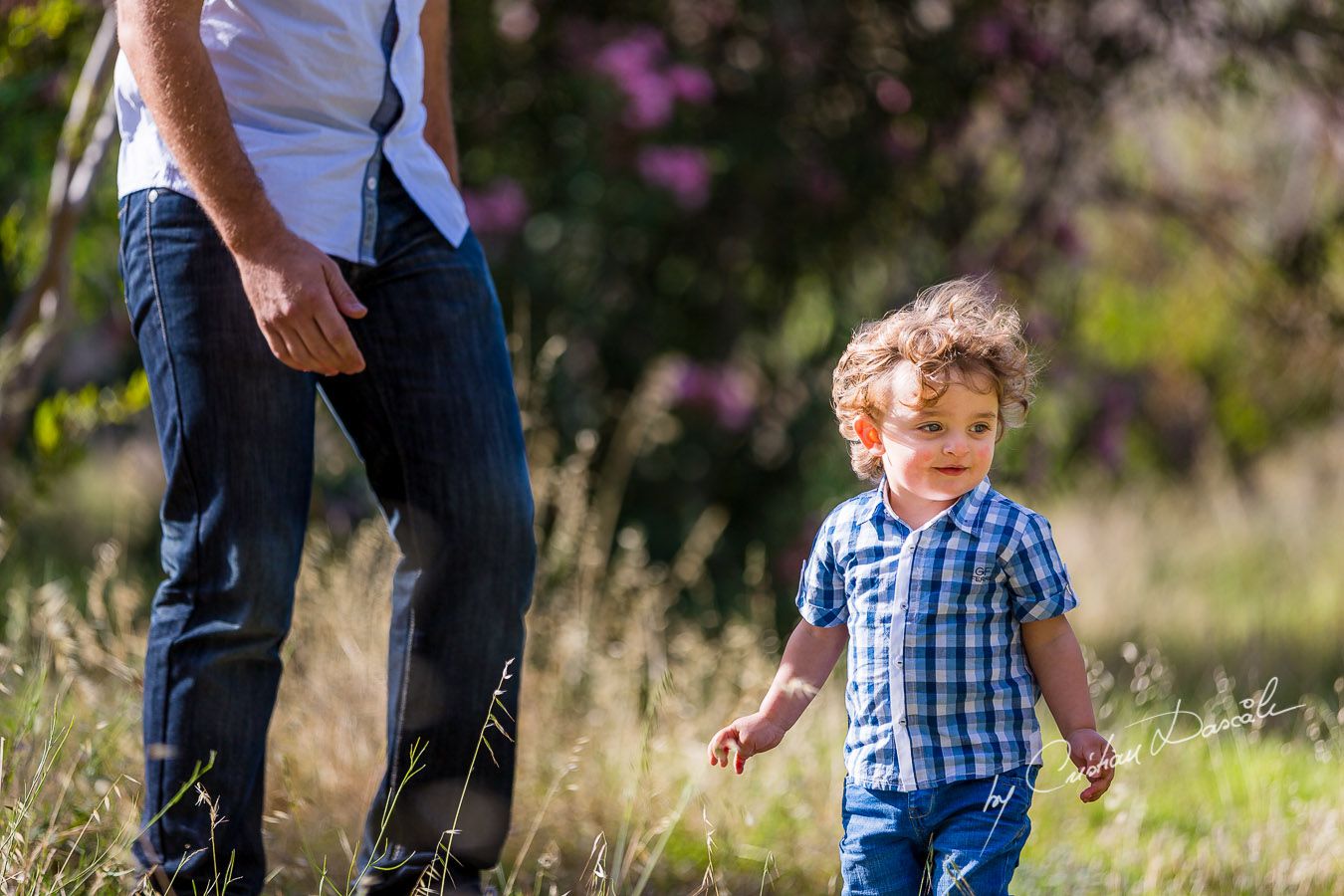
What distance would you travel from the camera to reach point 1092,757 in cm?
175

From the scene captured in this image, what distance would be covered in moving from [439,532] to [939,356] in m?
0.72

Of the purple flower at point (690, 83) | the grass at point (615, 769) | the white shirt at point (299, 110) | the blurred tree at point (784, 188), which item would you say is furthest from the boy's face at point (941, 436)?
the purple flower at point (690, 83)

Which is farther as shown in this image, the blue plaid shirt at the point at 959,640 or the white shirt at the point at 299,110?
the white shirt at the point at 299,110

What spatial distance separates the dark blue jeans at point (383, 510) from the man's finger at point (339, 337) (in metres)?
0.13

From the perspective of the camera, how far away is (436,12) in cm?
246

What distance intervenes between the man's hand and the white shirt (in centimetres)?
13

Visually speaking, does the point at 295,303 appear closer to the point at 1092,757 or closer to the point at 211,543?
the point at 211,543

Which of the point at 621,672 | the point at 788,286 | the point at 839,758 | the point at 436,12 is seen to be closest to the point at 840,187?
the point at 788,286

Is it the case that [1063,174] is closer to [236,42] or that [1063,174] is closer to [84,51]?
[84,51]

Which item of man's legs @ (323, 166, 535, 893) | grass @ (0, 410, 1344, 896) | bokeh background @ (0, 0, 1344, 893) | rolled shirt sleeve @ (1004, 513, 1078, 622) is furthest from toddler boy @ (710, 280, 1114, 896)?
bokeh background @ (0, 0, 1344, 893)

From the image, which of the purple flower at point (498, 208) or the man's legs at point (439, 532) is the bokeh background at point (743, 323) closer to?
the purple flower at point (498, 208)

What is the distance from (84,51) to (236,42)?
96.2 inches

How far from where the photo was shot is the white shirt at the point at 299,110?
2.06 m

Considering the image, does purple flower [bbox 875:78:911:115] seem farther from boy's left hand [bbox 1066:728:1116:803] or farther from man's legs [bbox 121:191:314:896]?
boy's left hand [bbox 1066:728:1116:803]
